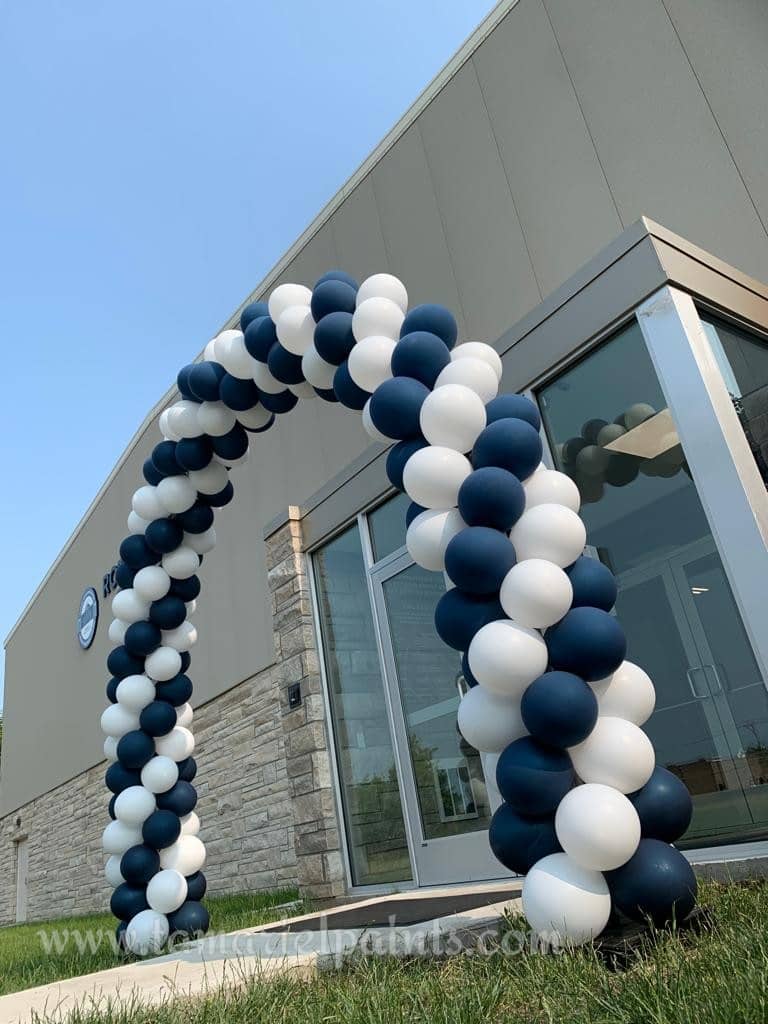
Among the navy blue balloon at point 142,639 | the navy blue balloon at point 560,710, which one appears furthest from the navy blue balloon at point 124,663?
the navy blue balloon at point 560,710

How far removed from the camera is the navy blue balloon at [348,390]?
377 cm

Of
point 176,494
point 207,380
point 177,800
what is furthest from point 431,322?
point 177,800

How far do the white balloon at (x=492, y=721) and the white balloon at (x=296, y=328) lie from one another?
2197 millimetres

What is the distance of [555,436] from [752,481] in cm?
133

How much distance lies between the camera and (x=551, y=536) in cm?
279

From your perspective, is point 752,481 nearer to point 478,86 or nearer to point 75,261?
point 478,86

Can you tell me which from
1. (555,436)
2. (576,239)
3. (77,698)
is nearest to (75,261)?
(576,239)

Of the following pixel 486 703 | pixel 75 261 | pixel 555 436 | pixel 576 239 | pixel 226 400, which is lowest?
pixel 486 703

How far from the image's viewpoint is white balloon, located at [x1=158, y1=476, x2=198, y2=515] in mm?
5094

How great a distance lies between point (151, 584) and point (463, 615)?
9.29 ft

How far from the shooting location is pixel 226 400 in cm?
473

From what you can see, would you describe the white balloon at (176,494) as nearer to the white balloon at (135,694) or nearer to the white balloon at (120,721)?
the white balloon at (135,694)

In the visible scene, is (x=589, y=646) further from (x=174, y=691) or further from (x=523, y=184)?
(x=523, y=184)

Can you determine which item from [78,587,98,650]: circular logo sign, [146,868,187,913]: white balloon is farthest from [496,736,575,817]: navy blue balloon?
[78,587,98,650]: circular logo sign
